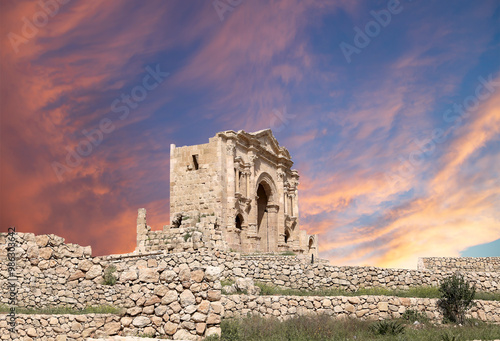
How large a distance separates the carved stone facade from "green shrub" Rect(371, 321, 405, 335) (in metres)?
12.9

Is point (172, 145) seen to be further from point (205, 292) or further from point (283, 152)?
point (205, 292)

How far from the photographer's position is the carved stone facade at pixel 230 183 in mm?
26969

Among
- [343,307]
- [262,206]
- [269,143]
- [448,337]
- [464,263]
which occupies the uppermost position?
[269,143]

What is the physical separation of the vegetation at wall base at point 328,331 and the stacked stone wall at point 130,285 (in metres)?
1.26

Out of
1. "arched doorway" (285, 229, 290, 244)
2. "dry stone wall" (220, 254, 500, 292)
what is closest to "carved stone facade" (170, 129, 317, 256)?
"arched doorway" (285, 229, 290, 244)

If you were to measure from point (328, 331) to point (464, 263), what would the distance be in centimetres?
1481

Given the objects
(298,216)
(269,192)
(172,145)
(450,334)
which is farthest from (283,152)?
(450,334)

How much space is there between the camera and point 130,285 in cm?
907

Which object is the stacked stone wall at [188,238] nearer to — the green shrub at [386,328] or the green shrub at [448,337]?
the green shrub at [386,328]

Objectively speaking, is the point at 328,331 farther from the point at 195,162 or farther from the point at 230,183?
the point at 195,162

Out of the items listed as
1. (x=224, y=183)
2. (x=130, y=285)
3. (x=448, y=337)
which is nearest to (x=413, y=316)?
(x=448, y=337)

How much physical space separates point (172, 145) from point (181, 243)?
1069cm

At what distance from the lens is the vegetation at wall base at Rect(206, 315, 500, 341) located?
33.5 feet

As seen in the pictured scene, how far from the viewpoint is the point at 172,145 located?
93.7 ft
